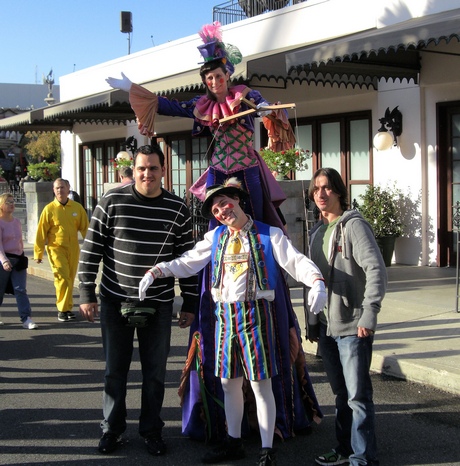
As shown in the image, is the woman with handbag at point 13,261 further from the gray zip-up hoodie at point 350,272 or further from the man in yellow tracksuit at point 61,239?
the gray zip-up hoodie at point 350,272

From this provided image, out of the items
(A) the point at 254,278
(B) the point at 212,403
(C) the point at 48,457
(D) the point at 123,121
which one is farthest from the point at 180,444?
(D) the point at 123,121

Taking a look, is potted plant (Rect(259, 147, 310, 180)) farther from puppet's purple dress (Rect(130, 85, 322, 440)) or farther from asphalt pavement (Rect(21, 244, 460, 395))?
puppet's purple dress (Rect(130, 85, 322, 440))

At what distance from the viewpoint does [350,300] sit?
4.04 m

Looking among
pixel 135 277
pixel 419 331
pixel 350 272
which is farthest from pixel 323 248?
pixel 419 331

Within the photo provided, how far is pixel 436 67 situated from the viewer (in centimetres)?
1138

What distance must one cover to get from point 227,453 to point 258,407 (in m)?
0.41

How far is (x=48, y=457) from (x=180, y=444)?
2.76 feet

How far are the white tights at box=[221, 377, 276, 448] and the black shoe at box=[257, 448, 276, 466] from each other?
28mm

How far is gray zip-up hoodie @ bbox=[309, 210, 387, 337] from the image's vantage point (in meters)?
3.91

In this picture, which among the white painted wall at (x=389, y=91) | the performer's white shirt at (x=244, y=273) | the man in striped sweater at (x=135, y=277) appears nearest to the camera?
the performer's white shirt at (x=244, y=273)

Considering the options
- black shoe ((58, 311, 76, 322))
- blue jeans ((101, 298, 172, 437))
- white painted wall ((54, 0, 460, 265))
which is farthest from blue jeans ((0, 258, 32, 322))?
white painted wall ((54, 0, 460, 265))

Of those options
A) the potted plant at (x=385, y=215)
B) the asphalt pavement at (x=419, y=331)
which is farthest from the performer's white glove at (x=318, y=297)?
the potted plant at (x=385, y=215)

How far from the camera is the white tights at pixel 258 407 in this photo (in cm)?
416

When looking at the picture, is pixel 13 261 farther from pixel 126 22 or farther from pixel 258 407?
pixel 126 22
